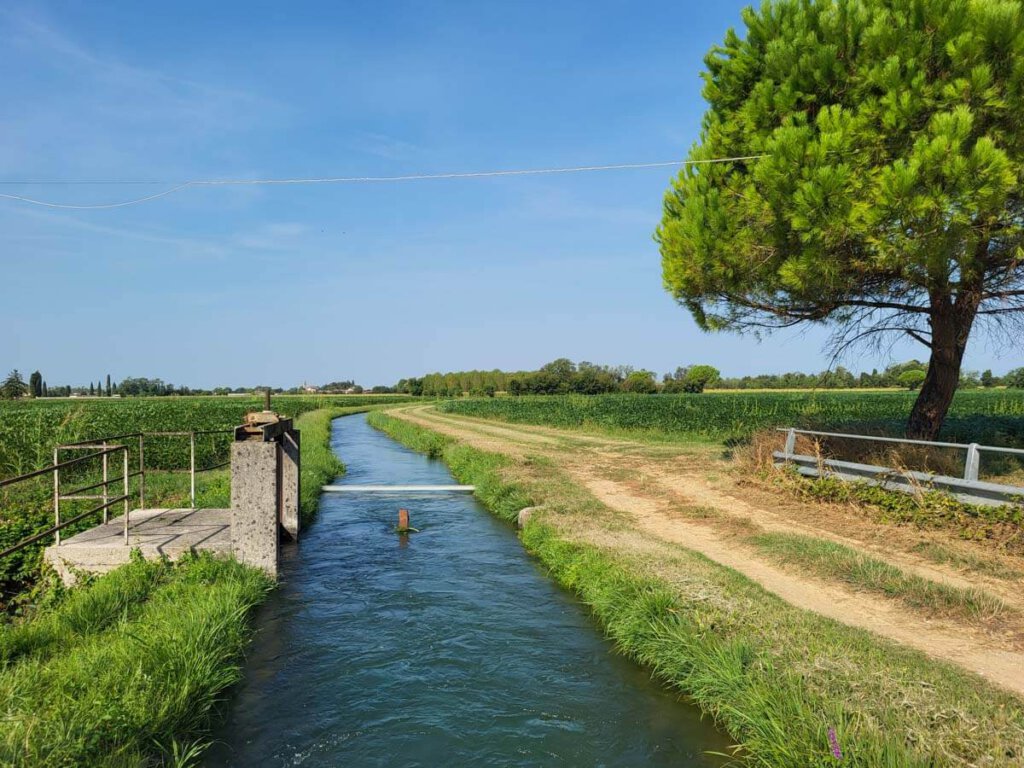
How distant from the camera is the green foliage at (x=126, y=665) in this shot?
390cm

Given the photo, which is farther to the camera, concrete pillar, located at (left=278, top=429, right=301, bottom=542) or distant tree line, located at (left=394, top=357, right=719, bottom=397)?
distant tree line, located at (left=394, top=357, right=719, bottom=397)

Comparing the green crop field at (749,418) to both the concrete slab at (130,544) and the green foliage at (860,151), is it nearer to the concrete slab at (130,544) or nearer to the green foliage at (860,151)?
the green foliage at (860,151)

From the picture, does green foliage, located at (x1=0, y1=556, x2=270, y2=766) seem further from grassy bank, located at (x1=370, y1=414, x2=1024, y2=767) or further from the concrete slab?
grassy bank, located at (x1=370, y1=414, x2=1024, y2=767)

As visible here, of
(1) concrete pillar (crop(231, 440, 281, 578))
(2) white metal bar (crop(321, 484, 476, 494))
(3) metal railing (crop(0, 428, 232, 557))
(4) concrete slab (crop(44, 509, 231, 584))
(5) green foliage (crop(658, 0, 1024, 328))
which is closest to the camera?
(3) metal railing (crop(0, 428, 232, 557))

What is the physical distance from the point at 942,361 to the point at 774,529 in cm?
618

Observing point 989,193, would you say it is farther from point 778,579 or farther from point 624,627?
point 624,627

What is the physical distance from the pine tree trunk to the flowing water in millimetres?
9462

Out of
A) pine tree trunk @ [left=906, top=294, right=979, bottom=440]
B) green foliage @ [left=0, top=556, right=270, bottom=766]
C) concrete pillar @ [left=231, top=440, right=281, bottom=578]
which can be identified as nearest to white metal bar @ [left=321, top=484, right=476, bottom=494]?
concrete pillar @ [left=231, top=440, right=281, bottom=578]

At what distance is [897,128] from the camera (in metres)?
10.5

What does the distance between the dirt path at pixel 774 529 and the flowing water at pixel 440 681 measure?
2320 mm

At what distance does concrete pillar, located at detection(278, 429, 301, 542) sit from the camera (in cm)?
1174

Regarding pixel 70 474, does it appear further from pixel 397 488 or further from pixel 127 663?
pixel 127 663

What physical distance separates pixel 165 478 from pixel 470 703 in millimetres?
13301

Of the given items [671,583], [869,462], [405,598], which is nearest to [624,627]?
[671,583]
